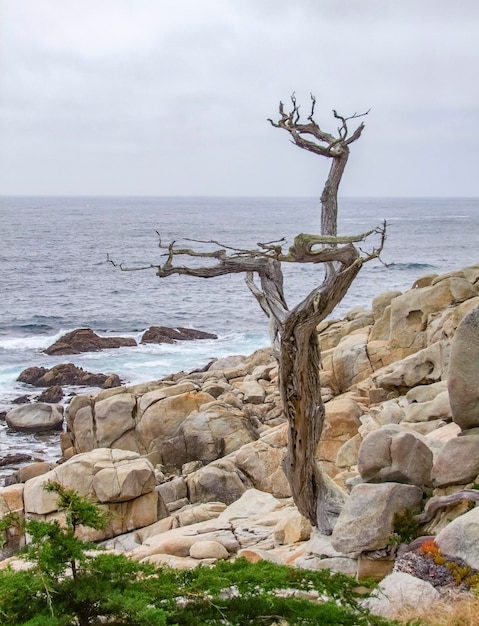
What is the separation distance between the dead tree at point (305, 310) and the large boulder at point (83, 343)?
35039mm

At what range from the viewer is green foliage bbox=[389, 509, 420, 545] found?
41.4ft

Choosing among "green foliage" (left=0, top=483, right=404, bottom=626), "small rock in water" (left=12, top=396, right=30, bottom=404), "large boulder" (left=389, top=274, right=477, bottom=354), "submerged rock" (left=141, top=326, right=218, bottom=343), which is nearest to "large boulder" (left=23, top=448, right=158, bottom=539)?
"green foliage" (left=0, top=483, right=404, bottom=626)

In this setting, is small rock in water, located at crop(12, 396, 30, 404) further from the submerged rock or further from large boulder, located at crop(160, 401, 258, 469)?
the submerged rock

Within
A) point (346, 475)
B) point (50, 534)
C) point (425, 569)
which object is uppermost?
point (50, 534)

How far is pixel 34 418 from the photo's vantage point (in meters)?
33.4

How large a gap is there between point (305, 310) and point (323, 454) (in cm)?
1052

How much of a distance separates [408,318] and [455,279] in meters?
2.39

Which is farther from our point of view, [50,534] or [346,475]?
[346,475]

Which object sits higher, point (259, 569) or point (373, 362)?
point (259, 569)

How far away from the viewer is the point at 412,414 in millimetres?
20109

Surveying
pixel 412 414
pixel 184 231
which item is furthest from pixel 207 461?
pixel 184 231

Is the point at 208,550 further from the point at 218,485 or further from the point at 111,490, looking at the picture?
the point at 218,485

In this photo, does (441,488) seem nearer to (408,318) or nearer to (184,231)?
(408,318)

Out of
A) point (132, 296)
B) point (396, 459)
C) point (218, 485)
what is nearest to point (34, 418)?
point (218, 485)
